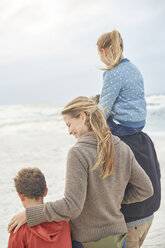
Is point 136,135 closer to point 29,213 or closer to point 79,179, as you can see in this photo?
point 79,179

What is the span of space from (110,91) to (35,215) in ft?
2.40

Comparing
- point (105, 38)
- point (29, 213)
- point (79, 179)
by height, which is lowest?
point (29, 213)

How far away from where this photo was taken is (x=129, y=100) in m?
1.81

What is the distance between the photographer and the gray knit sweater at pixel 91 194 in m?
1.43

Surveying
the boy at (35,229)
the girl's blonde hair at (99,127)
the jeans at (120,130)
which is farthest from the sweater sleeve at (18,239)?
the jeans at (120,130)

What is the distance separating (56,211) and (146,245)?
5.74 ft

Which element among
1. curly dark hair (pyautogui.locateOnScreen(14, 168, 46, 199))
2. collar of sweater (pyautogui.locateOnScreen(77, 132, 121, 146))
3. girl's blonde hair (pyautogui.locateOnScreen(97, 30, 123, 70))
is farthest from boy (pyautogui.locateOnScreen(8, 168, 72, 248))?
girl's blonde hair (pyautogui.locateOnScreen(97, 30, 123, 70))

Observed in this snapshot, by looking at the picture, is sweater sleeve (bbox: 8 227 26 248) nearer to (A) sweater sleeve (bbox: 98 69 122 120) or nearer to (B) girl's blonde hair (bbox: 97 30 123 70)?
(A) sweater sleeve (bbox: 98 69 122 120)

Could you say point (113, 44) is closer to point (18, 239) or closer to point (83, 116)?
point (83, 116)

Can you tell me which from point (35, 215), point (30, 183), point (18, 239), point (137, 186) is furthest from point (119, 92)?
point (18, 239)

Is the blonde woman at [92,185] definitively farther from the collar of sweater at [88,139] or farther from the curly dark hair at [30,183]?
the curly dark hair at [30,183]

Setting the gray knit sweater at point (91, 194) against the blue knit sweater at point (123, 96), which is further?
the blue knit sweater at point (123, 96)

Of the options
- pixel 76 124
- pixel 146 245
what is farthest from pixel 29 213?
pixel 146 245

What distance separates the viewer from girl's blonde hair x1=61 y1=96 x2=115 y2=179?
4.79ft
